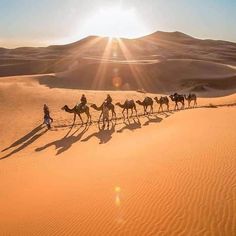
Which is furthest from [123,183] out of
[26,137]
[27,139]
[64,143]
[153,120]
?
[153,120]

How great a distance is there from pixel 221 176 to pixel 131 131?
1077 centimetres

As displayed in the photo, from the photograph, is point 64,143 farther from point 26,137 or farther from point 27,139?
point 26,137

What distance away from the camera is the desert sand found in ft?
22.8

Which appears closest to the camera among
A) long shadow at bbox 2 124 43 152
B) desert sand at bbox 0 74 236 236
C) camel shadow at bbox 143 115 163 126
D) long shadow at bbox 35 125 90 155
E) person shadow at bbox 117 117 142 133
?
desert sand at bbox 0 74 236 236

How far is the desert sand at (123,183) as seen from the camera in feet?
22.8

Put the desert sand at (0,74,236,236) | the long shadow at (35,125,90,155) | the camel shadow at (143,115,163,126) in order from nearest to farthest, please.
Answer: the desert sand at (0,74,236,236), the long shadow at (35,125,90,155), the camel shadow at (143,115,163,126)

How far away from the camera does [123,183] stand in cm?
931

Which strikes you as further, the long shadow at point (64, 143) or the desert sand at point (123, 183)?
the long shadow at point (64, 143)

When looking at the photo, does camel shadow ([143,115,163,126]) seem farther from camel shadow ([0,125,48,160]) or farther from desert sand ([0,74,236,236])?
camel shadow ([0,125,48,160])

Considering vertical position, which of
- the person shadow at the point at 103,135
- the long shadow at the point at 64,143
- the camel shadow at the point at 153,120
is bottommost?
the long shadow at the point at 64,143

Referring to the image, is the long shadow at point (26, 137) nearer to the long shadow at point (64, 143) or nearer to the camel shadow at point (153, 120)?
the long shadow at point (64, 143)

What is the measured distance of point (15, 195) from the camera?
10.3 meters

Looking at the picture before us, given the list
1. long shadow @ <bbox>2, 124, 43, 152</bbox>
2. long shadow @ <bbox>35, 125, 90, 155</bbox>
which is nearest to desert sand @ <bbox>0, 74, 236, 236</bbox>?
long shadow @ <bbox>35, 125, 90, 155</bbox>

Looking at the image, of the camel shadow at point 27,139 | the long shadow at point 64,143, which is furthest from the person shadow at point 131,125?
the camel shadow at point 27,139
